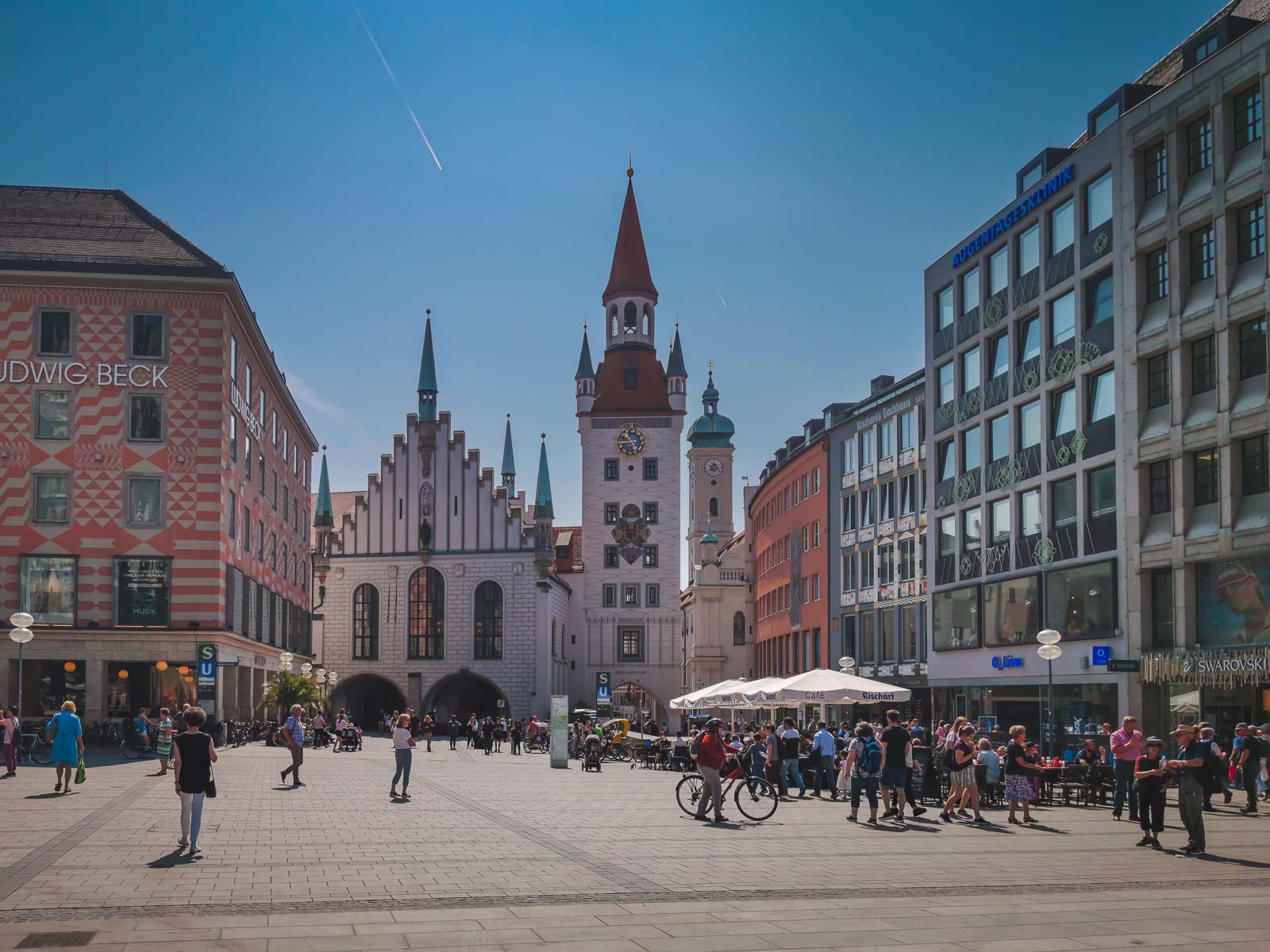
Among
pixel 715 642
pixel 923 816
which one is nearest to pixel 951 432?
pixel 923 816

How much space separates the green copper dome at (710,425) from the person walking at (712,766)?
3713 inches

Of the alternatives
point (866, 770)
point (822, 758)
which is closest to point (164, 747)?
point (822, 758)

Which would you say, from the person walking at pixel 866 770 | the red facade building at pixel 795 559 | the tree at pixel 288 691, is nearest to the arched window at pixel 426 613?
the red facade building at pixel 795 559

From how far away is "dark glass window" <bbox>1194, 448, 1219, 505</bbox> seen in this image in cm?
3084

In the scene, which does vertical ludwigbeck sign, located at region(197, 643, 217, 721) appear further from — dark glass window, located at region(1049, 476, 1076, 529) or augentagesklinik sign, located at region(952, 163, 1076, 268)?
augentagesklinik sign, located at region(952, 163, 1076, 268)

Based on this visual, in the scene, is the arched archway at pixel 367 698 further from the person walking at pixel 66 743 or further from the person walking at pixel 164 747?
the person walking at pixel 66 743

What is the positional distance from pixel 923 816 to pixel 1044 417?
57.6ft

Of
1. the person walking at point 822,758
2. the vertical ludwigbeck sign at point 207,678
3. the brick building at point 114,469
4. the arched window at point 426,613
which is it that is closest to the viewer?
the person walking at point 822,758

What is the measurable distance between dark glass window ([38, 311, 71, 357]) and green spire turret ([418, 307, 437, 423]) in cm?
4697

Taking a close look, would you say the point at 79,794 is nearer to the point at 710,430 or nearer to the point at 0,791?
the point at 0,791

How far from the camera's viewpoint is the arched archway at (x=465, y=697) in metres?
90.6

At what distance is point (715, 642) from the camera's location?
92312 mm

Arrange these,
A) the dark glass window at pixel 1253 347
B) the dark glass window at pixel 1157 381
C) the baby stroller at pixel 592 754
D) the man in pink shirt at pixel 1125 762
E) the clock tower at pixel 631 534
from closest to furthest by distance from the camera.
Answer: the man in pink shirt at pixel 1125 762
the dark glass window at pixel 1253 347
the dark glass window at pixel 1157 381
the baby stroller at pixel 592 754
the clock tower at pixel 631 534

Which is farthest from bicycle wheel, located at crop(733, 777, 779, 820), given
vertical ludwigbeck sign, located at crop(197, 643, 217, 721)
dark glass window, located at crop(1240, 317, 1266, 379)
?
vertical ludwigbeck sign, located at crop(197, 643, 217, 721)
